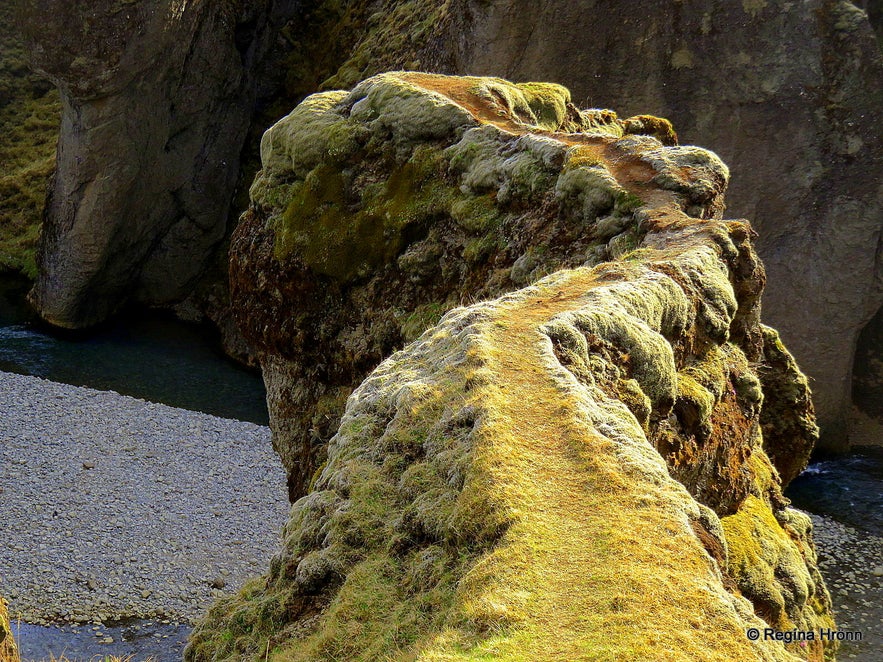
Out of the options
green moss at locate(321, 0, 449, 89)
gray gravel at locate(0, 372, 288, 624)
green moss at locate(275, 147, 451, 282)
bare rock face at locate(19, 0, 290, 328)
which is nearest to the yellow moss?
green moss at locate(275, 147, 451, 282)

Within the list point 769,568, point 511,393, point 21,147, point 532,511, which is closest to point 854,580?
point 769,568

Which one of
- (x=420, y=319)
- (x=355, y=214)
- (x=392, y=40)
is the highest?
(x=392, y=40)

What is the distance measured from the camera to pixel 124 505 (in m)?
29.0

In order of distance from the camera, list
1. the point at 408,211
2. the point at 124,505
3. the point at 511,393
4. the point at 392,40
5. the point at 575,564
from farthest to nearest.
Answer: the point at 392,40
the point at 124,505
the point at 408,211
the point at 511,393
the point at 575,564

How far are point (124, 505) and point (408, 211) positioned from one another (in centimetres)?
1633

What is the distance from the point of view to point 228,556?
27.4 meters

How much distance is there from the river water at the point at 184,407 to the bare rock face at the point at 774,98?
4.42m

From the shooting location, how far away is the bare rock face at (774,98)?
34.6 m

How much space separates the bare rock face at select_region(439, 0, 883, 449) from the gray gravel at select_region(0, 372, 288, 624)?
61.5ft

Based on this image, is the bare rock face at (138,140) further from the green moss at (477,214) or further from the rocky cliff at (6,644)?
the rocky cliff at (6,644)

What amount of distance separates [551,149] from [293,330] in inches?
283

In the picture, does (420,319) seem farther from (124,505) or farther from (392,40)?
(392,40)

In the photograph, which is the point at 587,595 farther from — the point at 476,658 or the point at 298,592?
the point at 298,592

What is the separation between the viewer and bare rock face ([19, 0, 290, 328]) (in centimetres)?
3812
